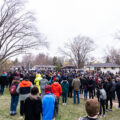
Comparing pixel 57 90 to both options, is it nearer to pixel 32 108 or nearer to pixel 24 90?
pixel 24 90

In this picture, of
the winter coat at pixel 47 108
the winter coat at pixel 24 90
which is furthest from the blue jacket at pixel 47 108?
the winter coat at pixel 24 90

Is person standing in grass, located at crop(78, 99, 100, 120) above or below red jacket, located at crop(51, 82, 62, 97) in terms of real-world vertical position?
above

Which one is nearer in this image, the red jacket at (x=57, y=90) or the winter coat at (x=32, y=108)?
Result: the winter coat at (x=32, y=108)

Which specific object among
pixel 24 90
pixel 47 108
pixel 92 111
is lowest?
pixel 47 108

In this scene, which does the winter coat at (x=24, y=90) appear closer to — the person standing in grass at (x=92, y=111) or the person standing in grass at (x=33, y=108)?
the person standing in grass at (x=33, y=108)

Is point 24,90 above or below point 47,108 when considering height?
above

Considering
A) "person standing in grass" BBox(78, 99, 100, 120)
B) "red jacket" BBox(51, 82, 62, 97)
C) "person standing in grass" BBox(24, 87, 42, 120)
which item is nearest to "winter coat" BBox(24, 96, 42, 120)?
"person standing in grass" BBox(24, 87, 42, 120)

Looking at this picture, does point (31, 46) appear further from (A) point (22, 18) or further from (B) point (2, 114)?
(B) point (2, 114)

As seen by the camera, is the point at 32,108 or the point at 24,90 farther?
the point at 24,90

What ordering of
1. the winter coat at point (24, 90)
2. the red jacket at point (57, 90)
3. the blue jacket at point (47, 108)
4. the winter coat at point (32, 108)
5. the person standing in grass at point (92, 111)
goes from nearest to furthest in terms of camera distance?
the person standing in grass at point (92, 111) → the winter coat at point (32, 108) → the blue jacket at point (47, 108) → the winter coat at point (24, 90) → the red jacket at point (57, 90)

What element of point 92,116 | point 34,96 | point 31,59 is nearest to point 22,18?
point 34,96

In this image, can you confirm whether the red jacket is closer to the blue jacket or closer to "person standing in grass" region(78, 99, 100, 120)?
the blue jacket

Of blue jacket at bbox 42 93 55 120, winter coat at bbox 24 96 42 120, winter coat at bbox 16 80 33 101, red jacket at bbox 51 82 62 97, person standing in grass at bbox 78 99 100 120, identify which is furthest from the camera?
red jacket at bbox 51 82 62 97

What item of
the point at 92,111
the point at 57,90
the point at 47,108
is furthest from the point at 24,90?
the point at 92,111
